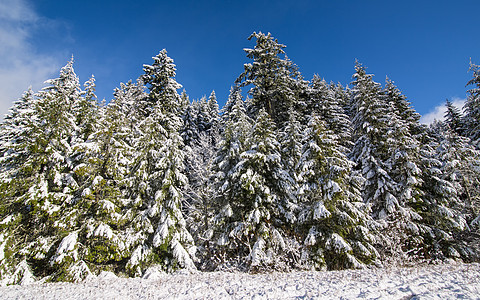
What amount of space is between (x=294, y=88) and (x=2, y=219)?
83.6ft

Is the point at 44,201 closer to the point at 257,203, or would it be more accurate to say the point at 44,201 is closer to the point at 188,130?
the point at 257,203

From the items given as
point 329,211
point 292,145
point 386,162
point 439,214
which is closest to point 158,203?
point 292,145

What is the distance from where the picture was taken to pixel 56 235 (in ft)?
46.0

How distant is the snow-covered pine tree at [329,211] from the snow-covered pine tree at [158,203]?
7.82 m

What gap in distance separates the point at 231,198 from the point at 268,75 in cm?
1196

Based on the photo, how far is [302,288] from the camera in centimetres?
666

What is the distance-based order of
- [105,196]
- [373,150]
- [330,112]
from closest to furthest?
[105,196] < [373,150] < [330,112]

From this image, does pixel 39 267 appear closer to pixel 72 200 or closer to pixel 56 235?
pixel 56 235

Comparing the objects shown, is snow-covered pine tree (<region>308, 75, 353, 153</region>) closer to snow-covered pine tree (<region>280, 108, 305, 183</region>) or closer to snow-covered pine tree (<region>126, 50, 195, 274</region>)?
snow-covered pine tree (<region>280, 108, 305, 183</region>)

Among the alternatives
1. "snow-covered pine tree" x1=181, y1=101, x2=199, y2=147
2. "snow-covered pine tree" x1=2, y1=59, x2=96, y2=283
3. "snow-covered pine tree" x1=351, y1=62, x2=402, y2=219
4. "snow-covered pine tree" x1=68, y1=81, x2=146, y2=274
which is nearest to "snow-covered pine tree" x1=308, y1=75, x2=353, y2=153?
"snow-covered pine tree" x1=351, y1=62, x2=402, y2=219

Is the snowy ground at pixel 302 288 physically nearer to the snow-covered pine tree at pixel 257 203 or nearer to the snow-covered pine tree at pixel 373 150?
the snow-covered pine tree at pixel 257 203

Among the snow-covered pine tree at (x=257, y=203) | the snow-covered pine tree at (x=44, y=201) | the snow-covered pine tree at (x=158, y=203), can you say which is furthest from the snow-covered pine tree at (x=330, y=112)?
the snow-covered pine tree at (x=44, y=201)

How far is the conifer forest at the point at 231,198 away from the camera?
13.2m

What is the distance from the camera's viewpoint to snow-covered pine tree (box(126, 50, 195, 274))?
49.0 ft
